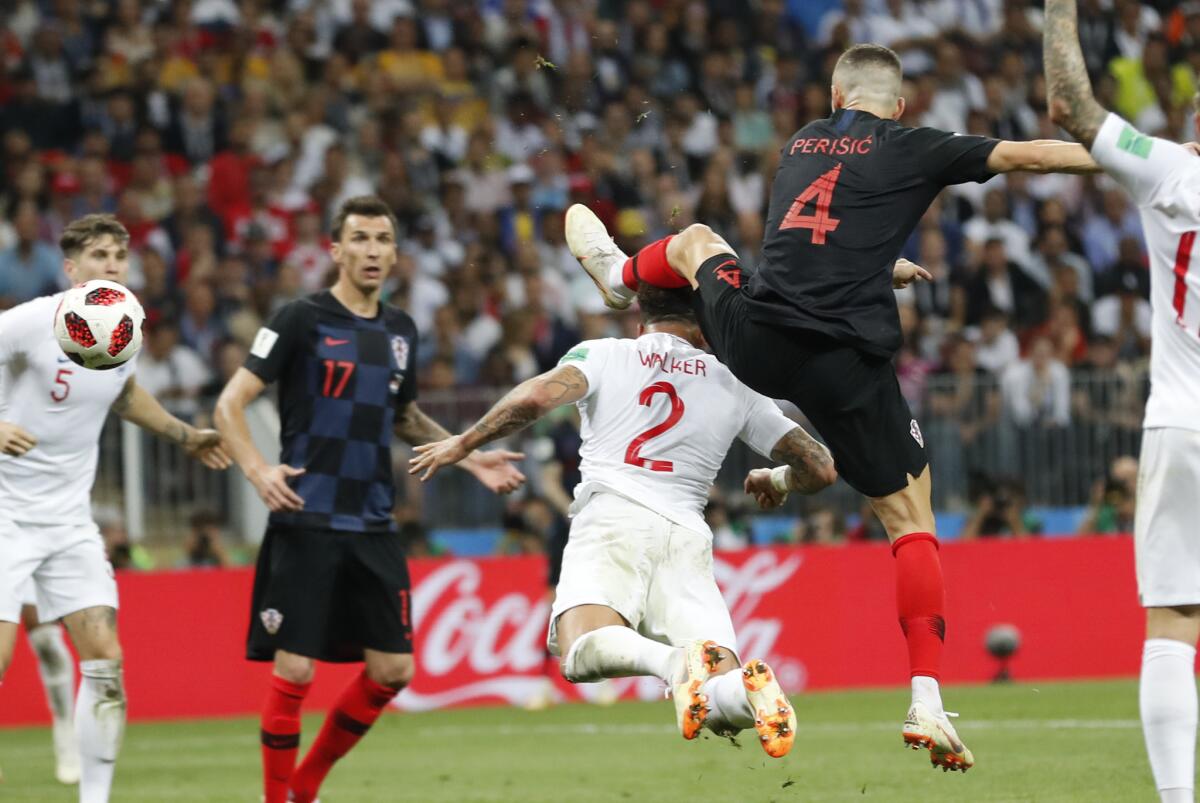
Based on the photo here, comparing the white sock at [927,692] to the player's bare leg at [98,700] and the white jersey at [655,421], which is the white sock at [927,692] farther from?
the player's bare leg at [98,700]

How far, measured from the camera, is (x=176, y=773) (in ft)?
36.6

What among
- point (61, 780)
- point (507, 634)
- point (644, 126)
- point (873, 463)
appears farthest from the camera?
point (644, 126)

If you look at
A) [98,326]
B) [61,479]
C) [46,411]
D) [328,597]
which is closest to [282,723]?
[328,597]

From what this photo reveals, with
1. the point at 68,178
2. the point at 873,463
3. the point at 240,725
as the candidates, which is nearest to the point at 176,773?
the point at 240,725

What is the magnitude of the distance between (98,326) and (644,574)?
8.79 ft

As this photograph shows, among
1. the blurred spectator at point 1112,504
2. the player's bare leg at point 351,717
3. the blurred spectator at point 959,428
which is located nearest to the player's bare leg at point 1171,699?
the player's bare leg at point 351,717

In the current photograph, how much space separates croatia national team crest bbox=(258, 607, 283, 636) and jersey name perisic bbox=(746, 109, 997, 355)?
2997 millimetres

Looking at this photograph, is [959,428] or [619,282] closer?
[619,282]

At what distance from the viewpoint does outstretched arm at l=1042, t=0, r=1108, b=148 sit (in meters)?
6.15

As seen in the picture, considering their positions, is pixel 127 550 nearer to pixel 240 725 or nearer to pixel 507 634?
pixel 240 725

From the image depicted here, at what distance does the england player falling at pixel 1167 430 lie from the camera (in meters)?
6.00

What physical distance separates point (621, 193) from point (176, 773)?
7.94 metres

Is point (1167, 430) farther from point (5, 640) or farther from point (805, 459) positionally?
point (5, 640)

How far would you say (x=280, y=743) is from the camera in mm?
8672
